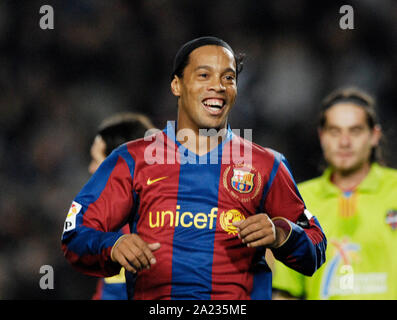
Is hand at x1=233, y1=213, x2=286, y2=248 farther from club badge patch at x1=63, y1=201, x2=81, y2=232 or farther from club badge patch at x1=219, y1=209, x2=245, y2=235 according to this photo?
club badge patch at x1=63, y1=201, x2=81, y2=232

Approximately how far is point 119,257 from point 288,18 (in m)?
3.17

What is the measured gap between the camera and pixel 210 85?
89.4 inches

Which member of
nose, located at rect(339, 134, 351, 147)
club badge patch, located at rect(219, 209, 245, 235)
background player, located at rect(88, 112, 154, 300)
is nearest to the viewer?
club badge patch, located at rect(219, 209, 245, 235)

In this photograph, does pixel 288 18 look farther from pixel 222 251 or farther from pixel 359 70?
pixel 222 251

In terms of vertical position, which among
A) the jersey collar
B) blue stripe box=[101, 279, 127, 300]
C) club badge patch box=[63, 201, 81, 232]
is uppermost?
the jersey collar

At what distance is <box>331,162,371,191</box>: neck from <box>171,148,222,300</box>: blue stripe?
1610 millimetres

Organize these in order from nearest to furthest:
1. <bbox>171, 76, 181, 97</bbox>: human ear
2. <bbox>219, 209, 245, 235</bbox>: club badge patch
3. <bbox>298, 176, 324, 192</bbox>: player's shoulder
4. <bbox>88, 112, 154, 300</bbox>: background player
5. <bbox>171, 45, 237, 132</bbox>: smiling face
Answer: <bbox>219, 209, 245, 235</bbox>: club badge patch
<bbox>171, 45, 237, 132</bbox>: smiling face
<bbox>171, 76, 181, 97</bbox>: human ear
<bbox>88, 112, 154, 300</bbox>: background player
<bbox>298, 176, 324, 192</bbox>: player's shoulder

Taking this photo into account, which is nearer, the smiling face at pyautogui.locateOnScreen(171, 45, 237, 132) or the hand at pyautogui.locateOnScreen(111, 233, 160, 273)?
the hand at pyautogui.locateOnScreen(111, 233, 160, 273)

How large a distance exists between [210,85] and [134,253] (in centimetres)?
70

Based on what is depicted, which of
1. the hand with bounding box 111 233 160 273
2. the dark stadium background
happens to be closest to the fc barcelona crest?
the hand with bounding box 111 233 160 273

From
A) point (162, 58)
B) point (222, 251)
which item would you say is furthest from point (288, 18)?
point (222, 251)

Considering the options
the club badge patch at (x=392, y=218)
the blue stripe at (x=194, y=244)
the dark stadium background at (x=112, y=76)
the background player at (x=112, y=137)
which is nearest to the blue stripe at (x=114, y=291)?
the background player at (x=112, y=137)

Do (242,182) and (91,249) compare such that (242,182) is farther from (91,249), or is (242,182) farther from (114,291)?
(114,291)

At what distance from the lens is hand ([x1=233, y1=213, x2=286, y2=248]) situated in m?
1.88
